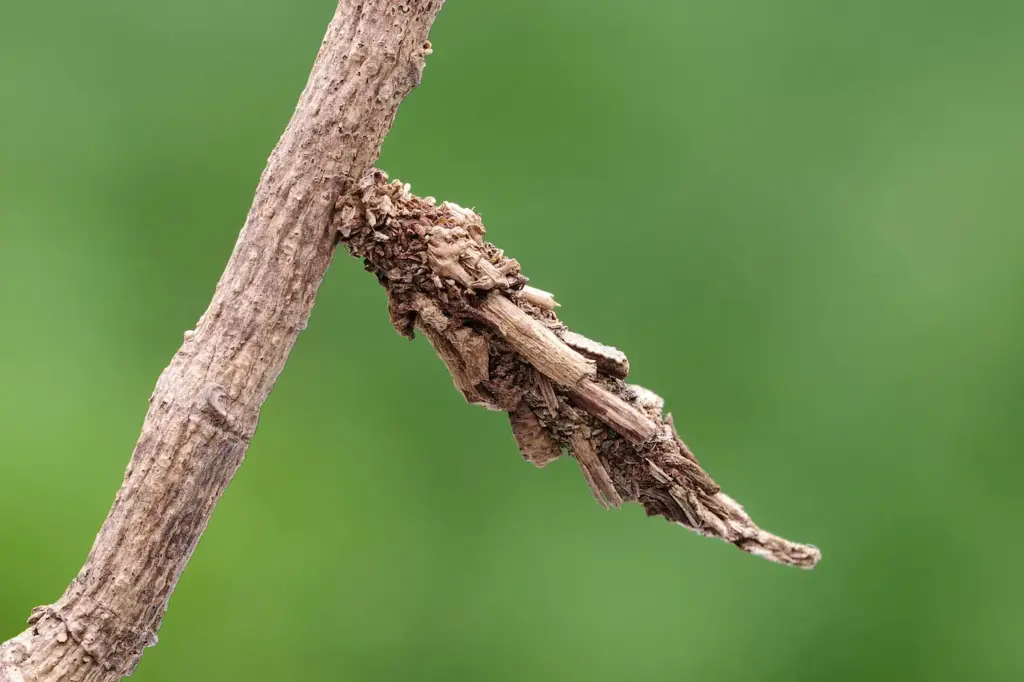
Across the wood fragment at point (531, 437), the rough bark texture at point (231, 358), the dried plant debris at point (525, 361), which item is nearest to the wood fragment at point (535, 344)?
the dried plant debris at point (525, 361)

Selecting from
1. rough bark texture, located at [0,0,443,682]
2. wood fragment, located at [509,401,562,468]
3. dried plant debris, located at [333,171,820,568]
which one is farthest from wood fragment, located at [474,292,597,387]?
rough bark texture, located at [0,0,443,682]

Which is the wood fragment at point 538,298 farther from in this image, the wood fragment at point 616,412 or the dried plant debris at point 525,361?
the wood fragment at point 616,412

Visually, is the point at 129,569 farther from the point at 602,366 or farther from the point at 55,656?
the point at 602,366

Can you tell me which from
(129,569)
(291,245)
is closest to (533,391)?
(291,245)

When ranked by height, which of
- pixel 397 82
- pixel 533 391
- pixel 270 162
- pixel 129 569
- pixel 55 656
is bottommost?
pixel 55 656

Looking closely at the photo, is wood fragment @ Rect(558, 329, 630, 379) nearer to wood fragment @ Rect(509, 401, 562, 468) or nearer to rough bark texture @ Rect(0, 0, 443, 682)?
wood fragment @ Rect(509, 401, 562, 468)

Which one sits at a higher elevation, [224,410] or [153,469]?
[224,410]

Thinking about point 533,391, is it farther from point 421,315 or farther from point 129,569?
point 129,569
